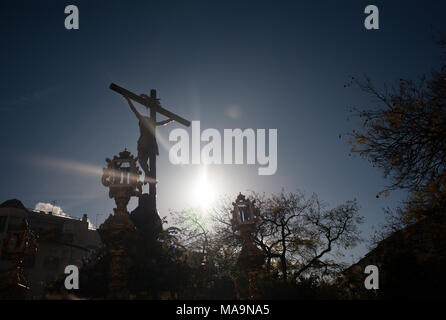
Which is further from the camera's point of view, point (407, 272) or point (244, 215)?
point (407, 272)

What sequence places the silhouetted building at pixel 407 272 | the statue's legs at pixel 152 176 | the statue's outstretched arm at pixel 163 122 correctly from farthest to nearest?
1. the statue's outstretched arm at pixel 163 122
2. the silhouetted building at pixel 407 272
3. the statue's legs at pixel 152 176

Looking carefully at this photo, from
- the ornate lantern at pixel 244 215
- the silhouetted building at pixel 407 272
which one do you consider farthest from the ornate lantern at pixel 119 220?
the silhouetted building at pixel 407 272

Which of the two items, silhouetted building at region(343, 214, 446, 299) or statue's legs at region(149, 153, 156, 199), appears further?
silhouetted building at region(343, 214, 446, 299)

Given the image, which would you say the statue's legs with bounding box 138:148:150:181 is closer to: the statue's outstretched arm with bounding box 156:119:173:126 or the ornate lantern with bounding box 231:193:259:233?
the statue's outstretched arm with bounding box 156:119:173:126

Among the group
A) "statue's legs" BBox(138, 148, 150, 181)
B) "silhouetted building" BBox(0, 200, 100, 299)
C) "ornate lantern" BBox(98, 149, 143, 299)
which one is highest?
"statue's legs" BBox(138, 148, 150, 181)

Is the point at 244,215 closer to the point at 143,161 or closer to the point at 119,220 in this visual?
the point at 119,220

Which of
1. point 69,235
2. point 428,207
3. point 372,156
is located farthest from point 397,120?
point 69,235

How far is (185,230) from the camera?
23.8 m

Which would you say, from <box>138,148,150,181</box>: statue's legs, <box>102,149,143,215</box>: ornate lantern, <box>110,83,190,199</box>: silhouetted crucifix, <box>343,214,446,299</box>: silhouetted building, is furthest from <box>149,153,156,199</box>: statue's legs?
<box>343,214,446,299</box>: silhouetted building

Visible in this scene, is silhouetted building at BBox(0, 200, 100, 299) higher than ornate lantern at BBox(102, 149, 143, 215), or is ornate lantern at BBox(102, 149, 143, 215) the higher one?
ornate lantern at BBox(102, 149, 143, 215)

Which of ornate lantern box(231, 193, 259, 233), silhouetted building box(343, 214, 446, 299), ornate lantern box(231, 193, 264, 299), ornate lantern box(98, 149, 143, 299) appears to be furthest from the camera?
silhouetted building box(343, 214, 446, 299)

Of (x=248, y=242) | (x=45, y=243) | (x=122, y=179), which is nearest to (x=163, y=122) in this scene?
(x=122, y=179)

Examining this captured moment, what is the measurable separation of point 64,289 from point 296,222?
750 inches

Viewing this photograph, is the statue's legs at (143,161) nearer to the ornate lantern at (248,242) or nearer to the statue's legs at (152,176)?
the statue's legs at (152,176)
